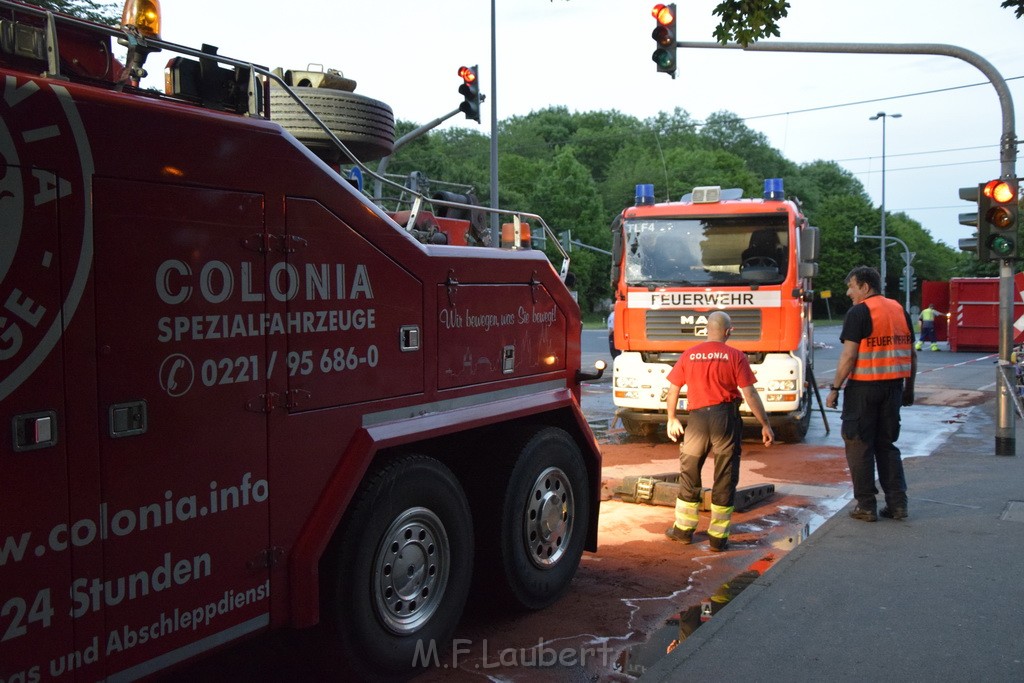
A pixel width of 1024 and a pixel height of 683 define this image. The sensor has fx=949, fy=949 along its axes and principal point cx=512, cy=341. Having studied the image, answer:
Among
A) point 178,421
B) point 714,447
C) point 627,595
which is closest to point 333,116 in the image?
point 178,421

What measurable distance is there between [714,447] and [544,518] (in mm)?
2055

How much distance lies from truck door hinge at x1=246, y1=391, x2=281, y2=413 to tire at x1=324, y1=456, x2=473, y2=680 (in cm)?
68

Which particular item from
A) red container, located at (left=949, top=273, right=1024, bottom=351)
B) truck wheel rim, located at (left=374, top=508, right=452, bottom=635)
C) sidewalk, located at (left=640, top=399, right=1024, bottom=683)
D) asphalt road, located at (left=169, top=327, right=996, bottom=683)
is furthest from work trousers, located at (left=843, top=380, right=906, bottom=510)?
red container, located at (left=949, top=273, right=1024, bottom=351)

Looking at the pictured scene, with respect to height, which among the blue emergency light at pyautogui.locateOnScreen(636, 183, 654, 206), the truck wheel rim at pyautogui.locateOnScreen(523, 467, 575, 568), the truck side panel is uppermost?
the blue emergency light at pyautogui.locateOnScreen(636, 183, 654, 206)

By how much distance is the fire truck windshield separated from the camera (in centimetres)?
1188

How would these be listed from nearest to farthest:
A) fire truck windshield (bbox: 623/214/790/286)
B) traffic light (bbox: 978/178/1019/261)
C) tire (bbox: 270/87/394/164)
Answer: tire (bbox: 270/87/394/164) → traffic light (bbox: 978/178/1019/261) → fire truck windshield (bbox: 623/214/790/286)

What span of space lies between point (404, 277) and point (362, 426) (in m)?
0.71

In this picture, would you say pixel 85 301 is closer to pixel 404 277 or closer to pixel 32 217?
pixel 32 217

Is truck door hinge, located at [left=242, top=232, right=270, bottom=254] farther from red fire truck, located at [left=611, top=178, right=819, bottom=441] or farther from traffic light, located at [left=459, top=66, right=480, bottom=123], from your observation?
traffic light, located at [left=459, top=66, right=480, bottom=123]

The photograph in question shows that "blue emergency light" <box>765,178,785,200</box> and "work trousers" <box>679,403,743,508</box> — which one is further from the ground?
"blue emergency light" <box>765,178,785,200</box>

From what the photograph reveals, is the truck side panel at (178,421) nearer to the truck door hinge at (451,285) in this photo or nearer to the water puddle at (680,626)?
the truck door hinge at (451,285)

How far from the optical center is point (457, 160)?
240 feet

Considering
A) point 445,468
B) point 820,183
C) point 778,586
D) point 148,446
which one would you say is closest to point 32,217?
point 148,446

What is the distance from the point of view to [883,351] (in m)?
7.11
